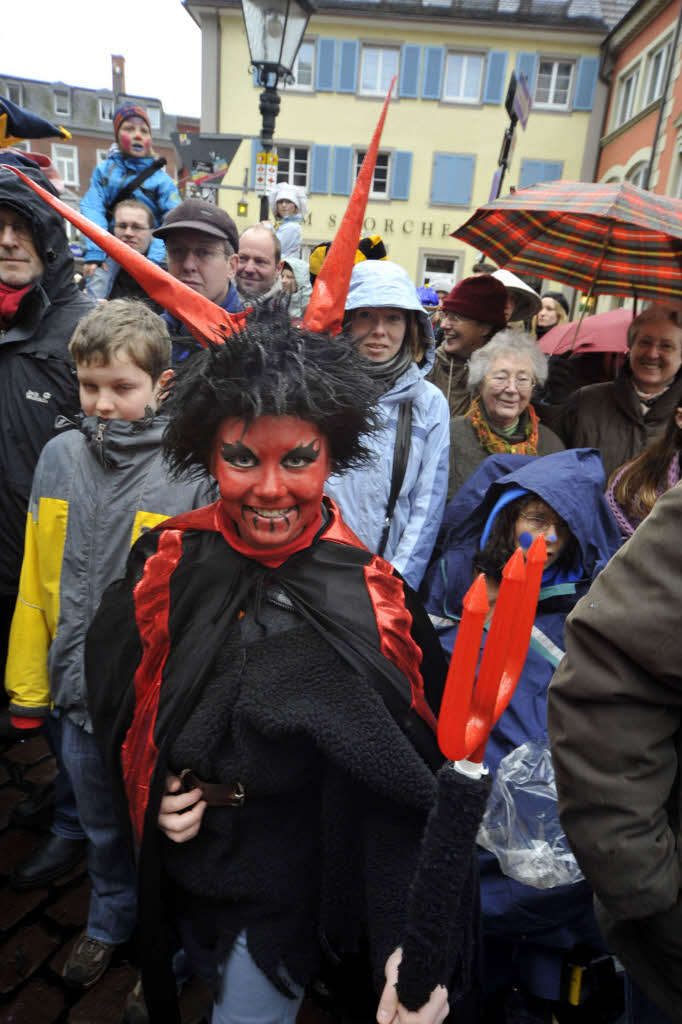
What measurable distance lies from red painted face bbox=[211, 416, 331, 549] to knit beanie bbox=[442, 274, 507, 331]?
2.45 metres

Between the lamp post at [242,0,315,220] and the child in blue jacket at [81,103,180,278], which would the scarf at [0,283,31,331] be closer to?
the child in blue jacket at [81,103,180,278]

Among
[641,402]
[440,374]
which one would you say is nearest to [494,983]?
[641,402]

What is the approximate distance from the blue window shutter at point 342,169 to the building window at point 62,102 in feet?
120

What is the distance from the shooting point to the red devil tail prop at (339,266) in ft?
4.55

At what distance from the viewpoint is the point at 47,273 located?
264 cm

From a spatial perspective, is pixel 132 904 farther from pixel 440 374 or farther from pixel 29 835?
pixel 440 374

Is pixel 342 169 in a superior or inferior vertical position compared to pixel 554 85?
inferior

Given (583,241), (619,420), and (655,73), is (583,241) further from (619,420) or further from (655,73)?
(655,73)

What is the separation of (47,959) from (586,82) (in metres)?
24.1

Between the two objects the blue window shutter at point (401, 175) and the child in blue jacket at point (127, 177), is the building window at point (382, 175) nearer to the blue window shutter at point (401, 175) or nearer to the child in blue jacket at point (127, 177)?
the blue window shutter at point (401, 175)

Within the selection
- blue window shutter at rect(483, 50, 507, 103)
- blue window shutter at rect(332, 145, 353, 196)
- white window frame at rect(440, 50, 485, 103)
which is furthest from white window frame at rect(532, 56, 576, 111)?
blue window shutter at rect(332, 145, 353, 196)

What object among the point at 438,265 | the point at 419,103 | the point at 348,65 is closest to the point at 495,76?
the point at 419,103

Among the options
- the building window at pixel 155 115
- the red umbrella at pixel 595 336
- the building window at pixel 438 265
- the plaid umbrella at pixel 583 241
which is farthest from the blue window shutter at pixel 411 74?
the building window at pixel 155 115

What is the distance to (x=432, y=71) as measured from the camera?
1980 centimetres
